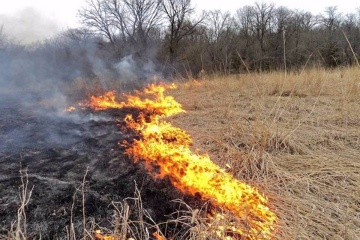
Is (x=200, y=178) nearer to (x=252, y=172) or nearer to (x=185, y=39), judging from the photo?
(x=252, y=172)

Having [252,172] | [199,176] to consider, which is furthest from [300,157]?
[199,176]

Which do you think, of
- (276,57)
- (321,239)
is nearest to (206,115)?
(321,239)

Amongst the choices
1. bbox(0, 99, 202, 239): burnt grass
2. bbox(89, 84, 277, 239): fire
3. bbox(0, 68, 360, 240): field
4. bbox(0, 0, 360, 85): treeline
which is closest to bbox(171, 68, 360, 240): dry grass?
bbox(0, 68, 360, 240): field

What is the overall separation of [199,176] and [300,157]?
3.65 feet

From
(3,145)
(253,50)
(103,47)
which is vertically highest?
(103,47)

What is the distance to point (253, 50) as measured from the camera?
25453 mm

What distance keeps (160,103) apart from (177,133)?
2.49 metres

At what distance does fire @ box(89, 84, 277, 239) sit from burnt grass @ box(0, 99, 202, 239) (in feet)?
0.43

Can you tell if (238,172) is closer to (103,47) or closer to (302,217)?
(302,217)

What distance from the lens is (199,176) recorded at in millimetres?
2301

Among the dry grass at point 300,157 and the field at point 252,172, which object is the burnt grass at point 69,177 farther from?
the dry grass at point 300,157

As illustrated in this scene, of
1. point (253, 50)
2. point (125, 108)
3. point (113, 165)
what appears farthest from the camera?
point (253, 50)

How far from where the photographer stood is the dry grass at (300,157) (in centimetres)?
170

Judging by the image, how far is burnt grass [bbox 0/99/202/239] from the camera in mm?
1792
